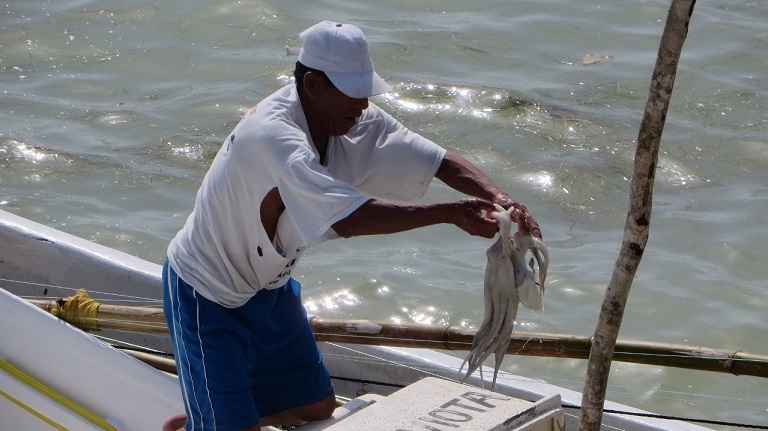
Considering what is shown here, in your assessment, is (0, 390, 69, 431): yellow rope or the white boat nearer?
the white boat

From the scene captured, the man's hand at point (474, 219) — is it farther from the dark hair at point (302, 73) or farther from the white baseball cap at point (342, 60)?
the dark hair at point (302, 73)

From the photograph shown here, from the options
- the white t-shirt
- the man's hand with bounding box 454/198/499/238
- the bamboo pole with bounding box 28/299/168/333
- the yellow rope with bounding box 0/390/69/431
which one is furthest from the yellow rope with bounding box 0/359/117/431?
the man's hand with bounding box 454/198/499/238

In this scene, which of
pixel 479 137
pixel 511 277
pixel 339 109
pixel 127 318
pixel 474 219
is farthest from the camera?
pixel 479 137

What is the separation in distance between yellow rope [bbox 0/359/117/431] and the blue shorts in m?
0.57

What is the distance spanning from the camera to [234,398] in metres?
3.05

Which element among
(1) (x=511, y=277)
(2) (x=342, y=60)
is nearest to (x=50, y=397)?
(2) (x=342, y=60)

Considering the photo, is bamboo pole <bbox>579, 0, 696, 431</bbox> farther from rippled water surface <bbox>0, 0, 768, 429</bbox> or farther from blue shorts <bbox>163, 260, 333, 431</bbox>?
rippled water surface <bbox>0, 0, 768, 429</bbox>

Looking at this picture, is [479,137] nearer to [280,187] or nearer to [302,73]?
[302,73]

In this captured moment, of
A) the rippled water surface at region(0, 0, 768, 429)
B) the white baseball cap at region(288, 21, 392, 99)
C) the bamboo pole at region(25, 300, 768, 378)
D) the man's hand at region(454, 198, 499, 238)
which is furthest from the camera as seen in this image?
the rippled water surface at region(0, 0, 768, 429)

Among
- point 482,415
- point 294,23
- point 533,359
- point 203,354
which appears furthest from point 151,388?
point 294,23

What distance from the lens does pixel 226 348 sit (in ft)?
10.1

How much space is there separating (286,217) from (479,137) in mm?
4906

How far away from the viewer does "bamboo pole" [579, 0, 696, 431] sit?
220 centimetres

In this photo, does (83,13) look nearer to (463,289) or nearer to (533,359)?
(463,289)
